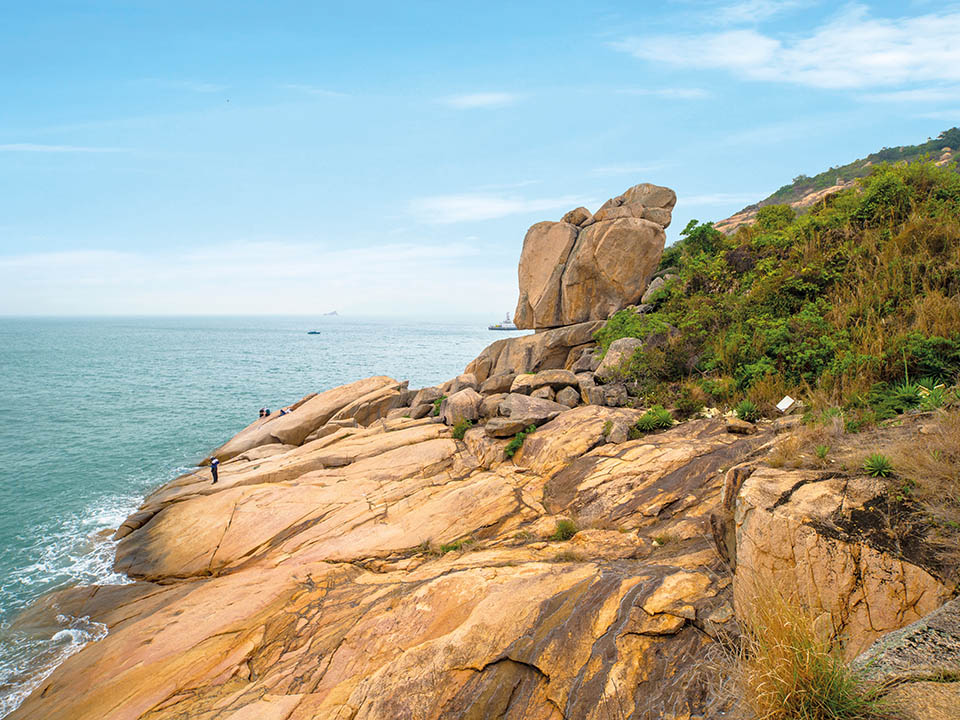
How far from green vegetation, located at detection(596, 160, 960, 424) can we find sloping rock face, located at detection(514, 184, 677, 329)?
14.7 ft

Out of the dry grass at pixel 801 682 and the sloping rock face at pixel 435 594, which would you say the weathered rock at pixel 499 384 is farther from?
the dry grass at pixel 801 682

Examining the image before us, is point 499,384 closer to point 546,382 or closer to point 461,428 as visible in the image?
point 546,382

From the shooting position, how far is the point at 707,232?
21.4m

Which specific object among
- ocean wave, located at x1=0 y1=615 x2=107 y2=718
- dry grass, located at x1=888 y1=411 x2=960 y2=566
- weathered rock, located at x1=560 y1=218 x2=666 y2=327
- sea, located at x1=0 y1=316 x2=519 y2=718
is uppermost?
weathered rock, located at x1=560 y1=218 x2=666 y2=327

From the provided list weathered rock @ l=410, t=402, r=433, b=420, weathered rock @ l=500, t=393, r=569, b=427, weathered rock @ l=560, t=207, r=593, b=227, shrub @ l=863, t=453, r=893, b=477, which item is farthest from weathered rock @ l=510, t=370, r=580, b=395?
shrub @ l=863, t=453, r=893, b=477

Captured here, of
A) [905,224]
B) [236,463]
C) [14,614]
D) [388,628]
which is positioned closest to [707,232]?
[905,224]

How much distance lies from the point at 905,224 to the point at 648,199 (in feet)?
39.3

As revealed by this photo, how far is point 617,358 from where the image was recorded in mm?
16422

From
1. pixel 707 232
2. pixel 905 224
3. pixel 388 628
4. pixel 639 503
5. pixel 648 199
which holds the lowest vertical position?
pixel 388 628

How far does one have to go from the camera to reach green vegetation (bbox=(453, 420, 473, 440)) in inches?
674

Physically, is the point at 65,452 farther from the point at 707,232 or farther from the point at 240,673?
the point at 707,232

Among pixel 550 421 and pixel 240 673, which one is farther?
pixel 550 421

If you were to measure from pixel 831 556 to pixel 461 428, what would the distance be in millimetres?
12890

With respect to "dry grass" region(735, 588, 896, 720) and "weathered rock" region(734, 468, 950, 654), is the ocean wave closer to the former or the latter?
"dry grass" region(735, 588, 896, 720)
